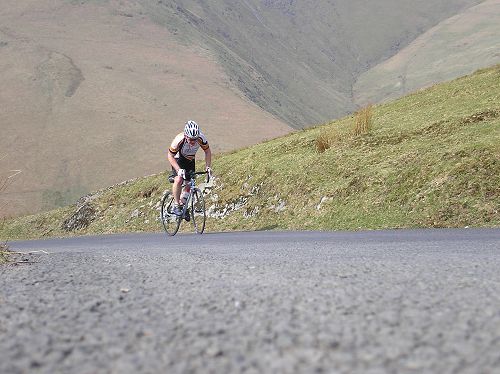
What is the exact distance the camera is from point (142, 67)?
100188 mm

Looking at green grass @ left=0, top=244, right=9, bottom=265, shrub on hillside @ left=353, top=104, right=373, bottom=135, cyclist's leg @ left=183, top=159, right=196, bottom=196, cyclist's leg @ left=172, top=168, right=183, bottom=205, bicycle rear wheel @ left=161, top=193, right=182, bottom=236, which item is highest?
shrub on hillside @ left=353, top=104, right=373, bottom=135

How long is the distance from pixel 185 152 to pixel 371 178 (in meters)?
4.83

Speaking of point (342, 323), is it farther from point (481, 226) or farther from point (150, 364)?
point (481, 226)

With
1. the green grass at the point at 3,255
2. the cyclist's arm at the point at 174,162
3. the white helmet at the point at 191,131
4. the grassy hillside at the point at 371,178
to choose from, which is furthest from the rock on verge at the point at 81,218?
the green grass at the point at 3,255

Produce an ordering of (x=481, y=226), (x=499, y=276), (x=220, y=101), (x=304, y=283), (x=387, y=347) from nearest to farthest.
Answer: (x=387, y=347)
(x=304, y=283)
(x=499, y=276)
(x=481, y=226)
(x=220, y=101)

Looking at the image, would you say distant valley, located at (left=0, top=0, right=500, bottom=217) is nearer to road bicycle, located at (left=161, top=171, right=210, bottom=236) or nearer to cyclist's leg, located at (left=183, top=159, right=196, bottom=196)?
road bicycle, located at (left=161, top=171, right=210, bottom=236)

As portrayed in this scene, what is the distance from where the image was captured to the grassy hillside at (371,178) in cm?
1159

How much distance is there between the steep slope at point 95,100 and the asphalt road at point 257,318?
46593 mm

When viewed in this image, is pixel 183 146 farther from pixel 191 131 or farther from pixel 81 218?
pixel 81 218

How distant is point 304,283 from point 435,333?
1397mm

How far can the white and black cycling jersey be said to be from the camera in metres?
11.6

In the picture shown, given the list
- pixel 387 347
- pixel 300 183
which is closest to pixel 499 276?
pixel 387 347

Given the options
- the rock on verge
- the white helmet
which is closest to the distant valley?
the rock on verge

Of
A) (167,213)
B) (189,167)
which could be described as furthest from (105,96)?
(189,167)
